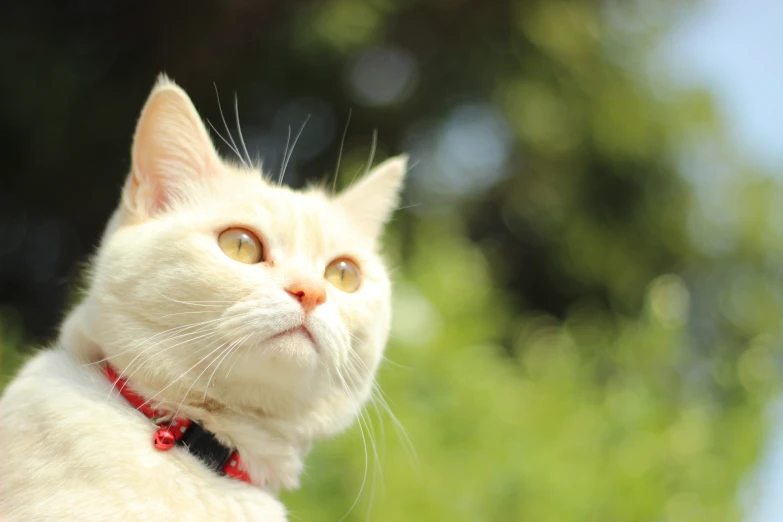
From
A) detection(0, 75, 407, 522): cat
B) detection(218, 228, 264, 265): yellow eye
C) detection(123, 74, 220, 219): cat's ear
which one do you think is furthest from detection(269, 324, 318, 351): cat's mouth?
detection(123, 74, 220, 219): cat's ear

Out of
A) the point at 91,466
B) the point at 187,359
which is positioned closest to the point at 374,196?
the point at 187,359

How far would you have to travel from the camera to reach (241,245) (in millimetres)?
731

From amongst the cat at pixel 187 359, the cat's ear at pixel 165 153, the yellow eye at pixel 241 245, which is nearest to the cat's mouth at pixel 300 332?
the cat at pixel 187 359

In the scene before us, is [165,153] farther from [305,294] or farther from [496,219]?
[496,219]

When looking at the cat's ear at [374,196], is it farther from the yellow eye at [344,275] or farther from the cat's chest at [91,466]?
the cat's chest at [91,466]

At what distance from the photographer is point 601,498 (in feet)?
5.93

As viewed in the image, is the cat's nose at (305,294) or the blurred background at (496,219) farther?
the blurred background at (496,219)

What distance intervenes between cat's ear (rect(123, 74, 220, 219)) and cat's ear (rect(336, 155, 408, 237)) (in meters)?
0.22

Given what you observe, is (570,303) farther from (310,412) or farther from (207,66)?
(310,412)

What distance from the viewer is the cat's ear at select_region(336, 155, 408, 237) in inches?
37.8

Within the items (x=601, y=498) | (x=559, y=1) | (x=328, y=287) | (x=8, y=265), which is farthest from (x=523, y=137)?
(x=328, y=287)

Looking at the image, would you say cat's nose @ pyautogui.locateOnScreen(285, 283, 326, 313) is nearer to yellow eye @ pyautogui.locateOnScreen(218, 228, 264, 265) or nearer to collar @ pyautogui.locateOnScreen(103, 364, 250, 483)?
yellow eye @ pyautogui.locateOnScreen(218, 228, 264, 265)

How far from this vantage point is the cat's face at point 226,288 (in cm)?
68

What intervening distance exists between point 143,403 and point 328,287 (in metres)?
0.24
